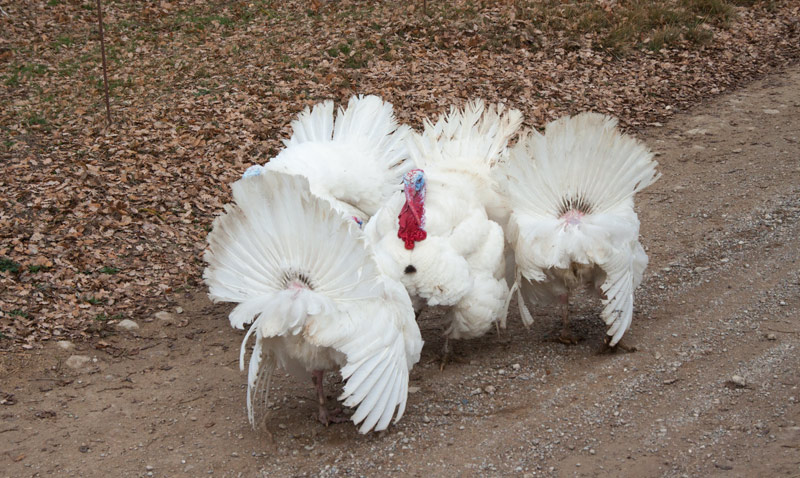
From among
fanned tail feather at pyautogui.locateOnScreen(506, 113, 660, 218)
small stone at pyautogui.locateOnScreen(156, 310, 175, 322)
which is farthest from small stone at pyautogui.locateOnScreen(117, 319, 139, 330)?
fanned tail feather at pyautogui.locateOnScreen(506, 113, 660, 218)

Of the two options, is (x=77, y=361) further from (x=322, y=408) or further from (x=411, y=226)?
(x=411, y=226)

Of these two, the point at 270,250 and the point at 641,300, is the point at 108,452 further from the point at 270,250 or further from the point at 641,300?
the point at 641,300

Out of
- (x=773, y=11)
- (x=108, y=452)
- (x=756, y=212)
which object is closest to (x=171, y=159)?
(x=108, y=452)

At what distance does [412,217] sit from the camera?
5.37 m

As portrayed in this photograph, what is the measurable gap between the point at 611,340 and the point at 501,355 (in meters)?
0.81

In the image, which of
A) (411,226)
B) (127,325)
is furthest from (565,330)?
(127,325)

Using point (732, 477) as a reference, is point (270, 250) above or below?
above

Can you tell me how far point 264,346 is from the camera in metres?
4.74

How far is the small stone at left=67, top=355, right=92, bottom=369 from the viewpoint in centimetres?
587

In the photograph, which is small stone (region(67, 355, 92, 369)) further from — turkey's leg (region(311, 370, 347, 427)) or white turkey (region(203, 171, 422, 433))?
turkey's leg (region(311, 370, 347, 427))

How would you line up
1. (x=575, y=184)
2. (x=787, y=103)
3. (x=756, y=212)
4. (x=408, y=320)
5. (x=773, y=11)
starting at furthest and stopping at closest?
(x=773, y=11)
(x=787, y=103)
(x=756, y=212)
(x=575, y=184)
(x=408, y=320)

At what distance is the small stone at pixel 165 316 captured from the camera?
6.57 m

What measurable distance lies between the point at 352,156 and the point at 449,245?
5.13 feet

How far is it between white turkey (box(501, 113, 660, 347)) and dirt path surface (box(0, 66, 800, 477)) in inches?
20.2
